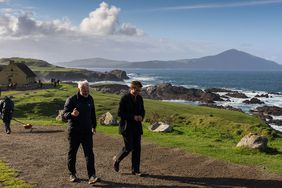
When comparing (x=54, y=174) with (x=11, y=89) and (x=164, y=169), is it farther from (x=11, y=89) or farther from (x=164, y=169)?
(x=11, y=89)

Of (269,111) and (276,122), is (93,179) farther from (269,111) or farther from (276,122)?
(269,111)

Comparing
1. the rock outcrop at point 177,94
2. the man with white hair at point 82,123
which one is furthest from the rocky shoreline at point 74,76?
the man with white hair at point 82,123

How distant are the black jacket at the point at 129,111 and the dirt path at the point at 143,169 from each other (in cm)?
143

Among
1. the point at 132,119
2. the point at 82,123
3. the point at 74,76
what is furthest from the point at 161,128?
the point at 74,76

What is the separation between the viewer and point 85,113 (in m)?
12.1

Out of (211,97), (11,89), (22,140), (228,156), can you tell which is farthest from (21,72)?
(228,156)

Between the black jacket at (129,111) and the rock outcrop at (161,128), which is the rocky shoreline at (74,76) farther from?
the black jacket at (129,111)

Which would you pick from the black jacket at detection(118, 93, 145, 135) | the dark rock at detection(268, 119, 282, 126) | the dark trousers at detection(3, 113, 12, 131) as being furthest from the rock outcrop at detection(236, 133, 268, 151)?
the dark rock at detection(268, 119, 282, 126)

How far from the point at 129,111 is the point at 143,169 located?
2258 mm

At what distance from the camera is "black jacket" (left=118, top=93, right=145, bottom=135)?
12633mm

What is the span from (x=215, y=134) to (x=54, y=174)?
38.2 feet

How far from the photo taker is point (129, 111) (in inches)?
498

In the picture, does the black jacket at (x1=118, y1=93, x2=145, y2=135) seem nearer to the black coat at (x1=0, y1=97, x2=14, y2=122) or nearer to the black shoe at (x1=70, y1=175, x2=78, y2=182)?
the black shoe at (x1=70, y1=175, x2=78, y2=182)

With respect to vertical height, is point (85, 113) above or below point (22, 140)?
above
